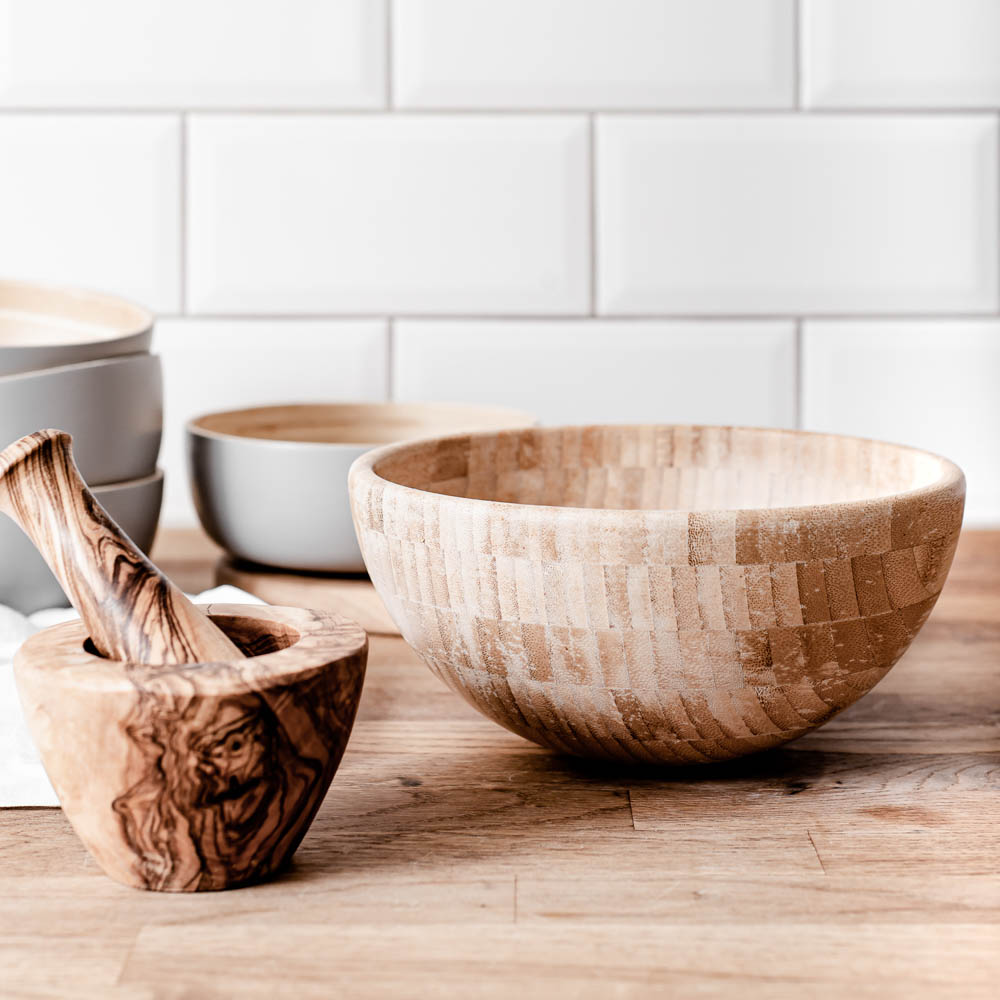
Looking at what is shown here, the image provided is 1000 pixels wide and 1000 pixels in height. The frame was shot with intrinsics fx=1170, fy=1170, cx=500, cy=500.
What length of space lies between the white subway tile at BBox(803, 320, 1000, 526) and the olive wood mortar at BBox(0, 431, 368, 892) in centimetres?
78

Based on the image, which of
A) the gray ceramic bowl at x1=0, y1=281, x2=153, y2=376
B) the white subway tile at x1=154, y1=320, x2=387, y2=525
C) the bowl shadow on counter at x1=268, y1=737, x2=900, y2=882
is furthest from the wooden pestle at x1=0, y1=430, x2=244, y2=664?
the white subway tile at x1=154, y1=320, x2=387, y2=525

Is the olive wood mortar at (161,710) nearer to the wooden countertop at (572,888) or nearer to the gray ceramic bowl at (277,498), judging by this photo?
the wooden countertop at (572,888)

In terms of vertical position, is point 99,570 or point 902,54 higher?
point 902,54

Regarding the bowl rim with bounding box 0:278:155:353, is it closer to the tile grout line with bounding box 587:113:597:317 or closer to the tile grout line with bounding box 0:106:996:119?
the tile grout line with bounding box 0:106:996:119

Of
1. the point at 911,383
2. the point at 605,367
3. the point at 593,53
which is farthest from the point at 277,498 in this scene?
the point at 911,383

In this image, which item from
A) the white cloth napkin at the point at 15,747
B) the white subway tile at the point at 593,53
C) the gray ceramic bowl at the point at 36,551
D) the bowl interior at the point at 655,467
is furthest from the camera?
the white subway tile at the point at 593,53

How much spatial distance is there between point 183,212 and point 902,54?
2.31 feet

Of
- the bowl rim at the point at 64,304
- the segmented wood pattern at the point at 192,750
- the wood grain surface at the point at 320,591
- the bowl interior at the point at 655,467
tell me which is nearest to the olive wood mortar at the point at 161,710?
the segmented wood pattern at the point at 192,750

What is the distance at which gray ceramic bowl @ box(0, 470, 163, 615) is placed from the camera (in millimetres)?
764

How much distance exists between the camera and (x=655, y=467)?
0.71 metres

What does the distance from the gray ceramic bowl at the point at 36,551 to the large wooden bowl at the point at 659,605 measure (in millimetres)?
316

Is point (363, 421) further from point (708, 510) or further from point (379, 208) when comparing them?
point (708, 510)

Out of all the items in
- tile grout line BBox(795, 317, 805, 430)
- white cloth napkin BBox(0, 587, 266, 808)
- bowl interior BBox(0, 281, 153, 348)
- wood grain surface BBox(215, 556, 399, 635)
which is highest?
bowl interior BBox(0, 281, 153, 348)

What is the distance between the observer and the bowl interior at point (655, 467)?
661 millimetres
